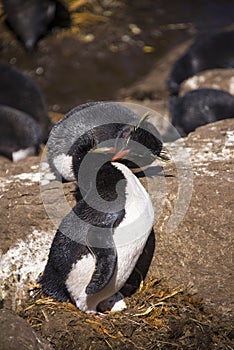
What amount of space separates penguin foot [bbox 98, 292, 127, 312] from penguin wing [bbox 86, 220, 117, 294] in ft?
1.23

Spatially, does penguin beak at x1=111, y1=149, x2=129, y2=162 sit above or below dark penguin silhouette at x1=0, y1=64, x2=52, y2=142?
above

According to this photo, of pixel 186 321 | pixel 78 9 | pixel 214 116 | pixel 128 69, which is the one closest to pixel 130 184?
pixel 186 321

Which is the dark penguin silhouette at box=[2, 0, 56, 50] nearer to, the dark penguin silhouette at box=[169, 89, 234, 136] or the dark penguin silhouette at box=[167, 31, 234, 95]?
the dark penguin silhouette at box=[167, 31, 234, 95]

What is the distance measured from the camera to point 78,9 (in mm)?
10328

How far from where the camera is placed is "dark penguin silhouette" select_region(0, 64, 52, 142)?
7262 mm

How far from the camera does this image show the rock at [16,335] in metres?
3.11

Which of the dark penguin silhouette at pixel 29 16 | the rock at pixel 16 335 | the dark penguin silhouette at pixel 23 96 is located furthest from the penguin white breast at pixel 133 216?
the dark penguin silhouette at pixel 29 16

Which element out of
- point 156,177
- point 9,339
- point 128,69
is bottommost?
point 128,69

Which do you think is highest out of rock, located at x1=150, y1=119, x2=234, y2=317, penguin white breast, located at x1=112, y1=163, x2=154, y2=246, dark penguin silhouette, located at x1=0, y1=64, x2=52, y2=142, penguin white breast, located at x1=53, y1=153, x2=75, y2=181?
penguin white breast, located at x1=112, y1=163, x2=154, y2=246

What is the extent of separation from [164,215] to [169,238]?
155mm

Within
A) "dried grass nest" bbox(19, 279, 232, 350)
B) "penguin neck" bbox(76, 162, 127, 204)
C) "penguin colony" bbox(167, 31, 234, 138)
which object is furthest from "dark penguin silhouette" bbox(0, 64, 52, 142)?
"dried grass nest" bbox(19, 279, 232, 350)

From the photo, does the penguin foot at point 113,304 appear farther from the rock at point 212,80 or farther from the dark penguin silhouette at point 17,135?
the rock at point 212,80

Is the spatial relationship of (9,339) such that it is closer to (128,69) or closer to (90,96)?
(90,96)

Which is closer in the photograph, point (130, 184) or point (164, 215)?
point (130, 184)
